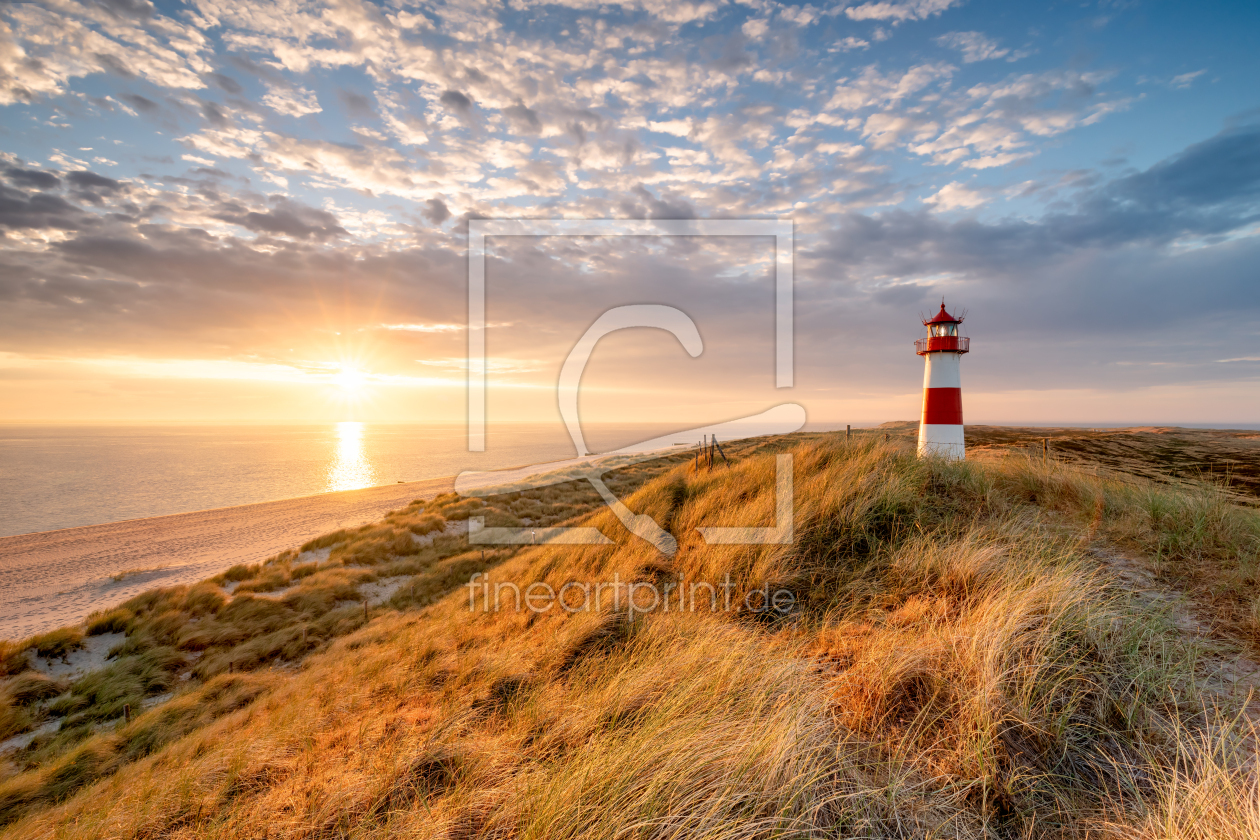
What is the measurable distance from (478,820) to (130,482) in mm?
80171

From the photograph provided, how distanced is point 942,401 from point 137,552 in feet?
121

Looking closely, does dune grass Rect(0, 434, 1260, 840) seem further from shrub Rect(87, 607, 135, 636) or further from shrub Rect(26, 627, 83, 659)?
shrub Rect(87, 607, 135, 636)

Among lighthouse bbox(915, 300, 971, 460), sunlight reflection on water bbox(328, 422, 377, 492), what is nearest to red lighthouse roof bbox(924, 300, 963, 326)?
lighthouse bbox(915, 300, 971, 460)

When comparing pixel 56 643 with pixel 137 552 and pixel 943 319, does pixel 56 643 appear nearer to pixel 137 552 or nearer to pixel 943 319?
pixel 137 552

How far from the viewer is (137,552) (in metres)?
24.3

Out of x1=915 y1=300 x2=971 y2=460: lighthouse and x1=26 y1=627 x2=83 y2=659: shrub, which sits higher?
x1=915 y1=300 x2=971 y2=460: lighthouse

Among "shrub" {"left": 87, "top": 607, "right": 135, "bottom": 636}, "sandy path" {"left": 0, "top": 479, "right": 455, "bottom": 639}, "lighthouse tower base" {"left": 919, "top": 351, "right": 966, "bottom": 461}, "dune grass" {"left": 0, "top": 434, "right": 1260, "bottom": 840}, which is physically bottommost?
"sandy path" {"left": 0, "top": 479, "right": 455, "bottom": 639}

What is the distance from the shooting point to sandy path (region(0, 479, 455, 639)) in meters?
16.9

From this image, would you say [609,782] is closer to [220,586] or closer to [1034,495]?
[1034,495]

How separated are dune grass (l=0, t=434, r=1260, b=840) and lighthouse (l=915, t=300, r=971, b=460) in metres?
6.17

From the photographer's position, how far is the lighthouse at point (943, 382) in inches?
555

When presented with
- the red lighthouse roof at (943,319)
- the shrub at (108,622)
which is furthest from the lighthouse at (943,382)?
the shrub at (108,622)

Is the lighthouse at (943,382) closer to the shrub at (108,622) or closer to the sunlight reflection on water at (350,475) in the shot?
the shrub at (108,622)

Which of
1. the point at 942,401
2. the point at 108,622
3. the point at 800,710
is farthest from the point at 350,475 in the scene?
the point at 800,710
